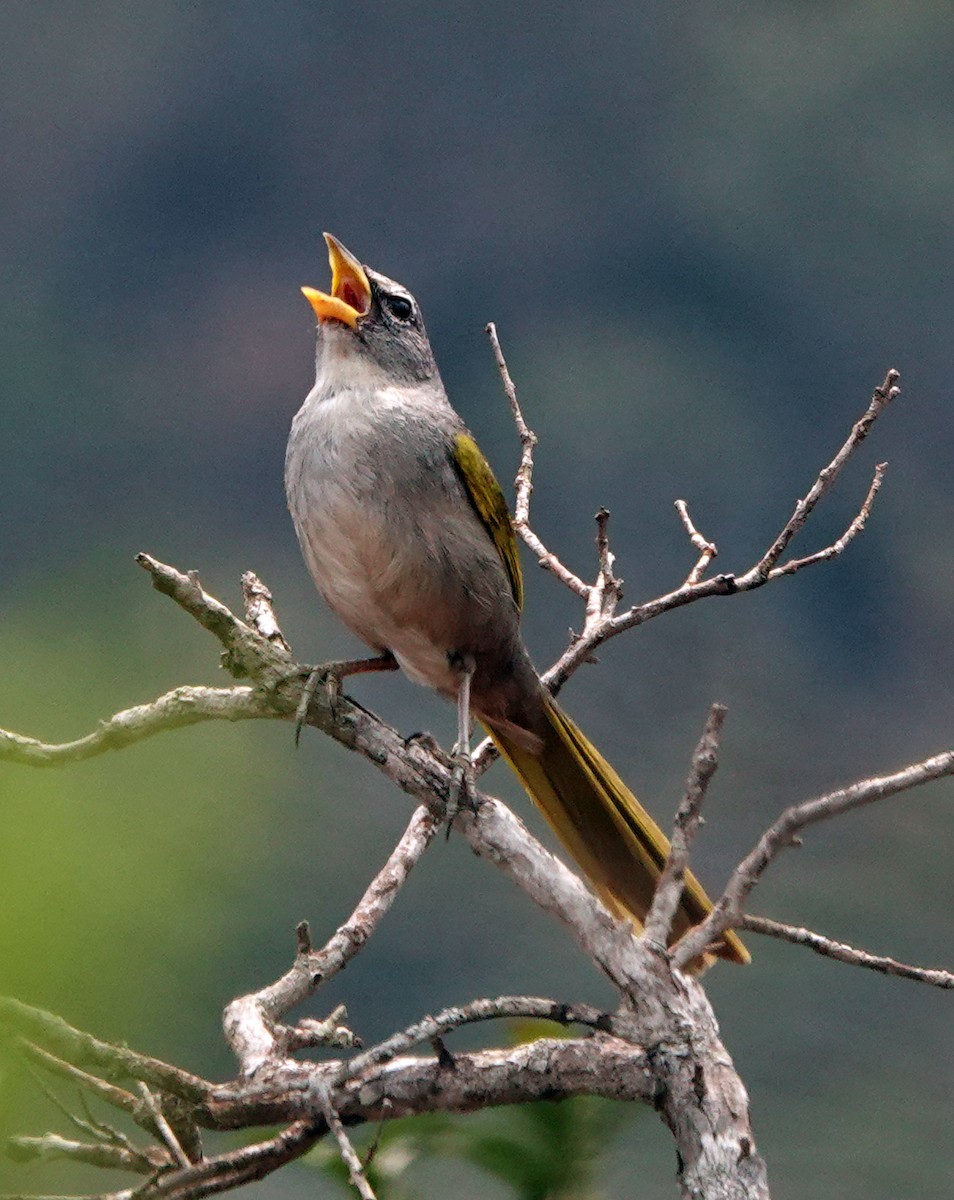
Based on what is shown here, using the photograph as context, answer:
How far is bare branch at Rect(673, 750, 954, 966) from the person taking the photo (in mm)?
1542

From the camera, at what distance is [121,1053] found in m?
1.44

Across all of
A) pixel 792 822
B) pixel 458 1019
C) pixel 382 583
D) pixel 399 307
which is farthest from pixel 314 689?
pixel 399 307

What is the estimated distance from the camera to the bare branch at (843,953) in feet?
5.53

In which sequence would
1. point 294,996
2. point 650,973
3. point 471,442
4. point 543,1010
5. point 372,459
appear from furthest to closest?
point 471,442
point 372,459
point 294,996
point 650,973
point 543,1010

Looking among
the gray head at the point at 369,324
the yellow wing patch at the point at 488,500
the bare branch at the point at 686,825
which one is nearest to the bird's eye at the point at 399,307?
the gray head at the point at 369,324

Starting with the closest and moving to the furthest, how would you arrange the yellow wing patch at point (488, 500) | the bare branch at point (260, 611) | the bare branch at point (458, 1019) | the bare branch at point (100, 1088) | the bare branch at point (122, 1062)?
the bare branch at point (122, 1062) < the bare branch at point (100, 1088) < the bare branch at point (458, 1019) < the bare branch at point (260, 611) < the yellow wing patch at point (488, 500)

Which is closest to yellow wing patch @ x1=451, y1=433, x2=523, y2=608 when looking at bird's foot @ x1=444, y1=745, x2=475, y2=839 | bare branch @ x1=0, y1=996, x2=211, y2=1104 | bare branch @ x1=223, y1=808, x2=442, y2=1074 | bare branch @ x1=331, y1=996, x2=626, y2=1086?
bare branch @ x1=223, y1=808, x2=442, y2=1074

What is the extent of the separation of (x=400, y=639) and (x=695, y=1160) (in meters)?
1.24

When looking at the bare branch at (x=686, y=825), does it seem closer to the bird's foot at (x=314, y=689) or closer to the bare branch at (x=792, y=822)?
the bare branch at (x=792, y=822)

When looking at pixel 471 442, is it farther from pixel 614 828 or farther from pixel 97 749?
pixel 97 749

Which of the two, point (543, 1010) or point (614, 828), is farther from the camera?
point (614, 828)

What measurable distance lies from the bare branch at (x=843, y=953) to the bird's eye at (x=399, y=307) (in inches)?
74.2

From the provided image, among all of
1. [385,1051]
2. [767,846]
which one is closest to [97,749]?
[385,1051]

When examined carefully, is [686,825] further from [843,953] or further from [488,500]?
[488,500]
